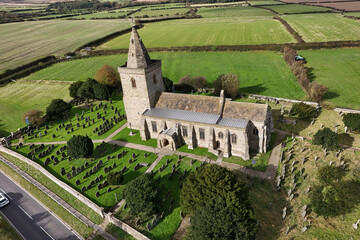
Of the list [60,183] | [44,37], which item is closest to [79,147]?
[60,183]

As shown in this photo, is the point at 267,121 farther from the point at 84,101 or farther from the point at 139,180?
the point at 84,101

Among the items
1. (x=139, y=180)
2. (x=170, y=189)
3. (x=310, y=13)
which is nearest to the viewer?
(x=139, y=180)

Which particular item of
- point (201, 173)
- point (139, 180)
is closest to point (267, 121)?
point (201, 173)

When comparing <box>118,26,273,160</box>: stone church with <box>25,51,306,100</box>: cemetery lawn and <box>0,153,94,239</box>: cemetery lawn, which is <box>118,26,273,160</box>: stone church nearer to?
<box>0,153,94,239</box>: cemetery lawn

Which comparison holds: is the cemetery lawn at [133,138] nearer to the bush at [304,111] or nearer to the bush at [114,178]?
the bush at [114,178]

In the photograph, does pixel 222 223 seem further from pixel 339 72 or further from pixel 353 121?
pixel 339 72

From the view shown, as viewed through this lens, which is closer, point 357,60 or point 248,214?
point 248,214
